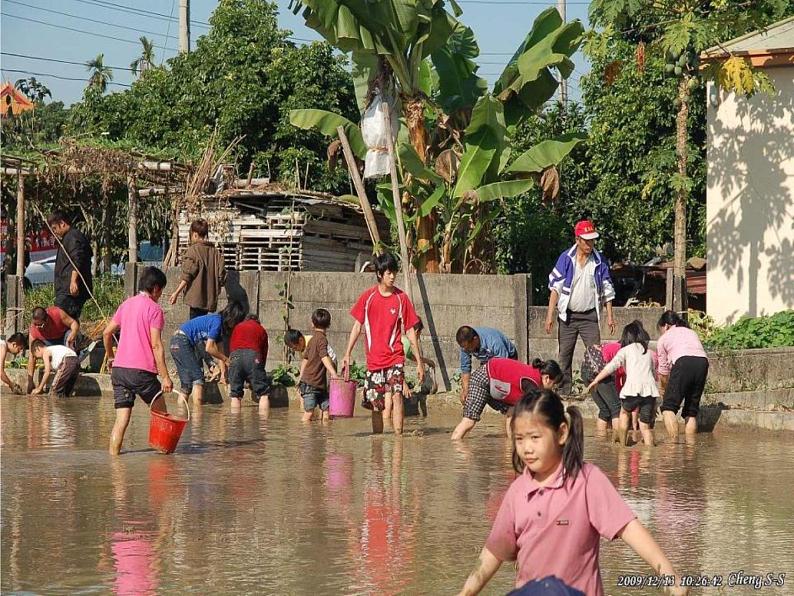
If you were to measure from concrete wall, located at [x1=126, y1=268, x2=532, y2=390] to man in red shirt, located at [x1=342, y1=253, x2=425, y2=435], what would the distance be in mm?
3016

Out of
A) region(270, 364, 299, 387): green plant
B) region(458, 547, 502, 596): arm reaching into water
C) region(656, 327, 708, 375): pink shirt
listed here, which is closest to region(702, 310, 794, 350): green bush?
region(656, 327, 708, 375): pink shirt

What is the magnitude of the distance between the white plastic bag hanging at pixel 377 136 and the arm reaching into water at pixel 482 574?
12103 millimetres

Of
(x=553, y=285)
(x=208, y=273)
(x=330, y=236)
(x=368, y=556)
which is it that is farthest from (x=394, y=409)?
(x=330, y=236)

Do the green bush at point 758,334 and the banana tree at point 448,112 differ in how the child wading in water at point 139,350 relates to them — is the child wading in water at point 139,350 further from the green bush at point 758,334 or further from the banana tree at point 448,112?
the green bush at point 758,334

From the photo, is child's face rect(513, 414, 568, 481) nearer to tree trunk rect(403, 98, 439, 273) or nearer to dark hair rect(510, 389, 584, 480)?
dark hair rect(510, 389, 584, 480)

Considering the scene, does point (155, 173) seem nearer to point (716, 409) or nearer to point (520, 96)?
point (520, 96)

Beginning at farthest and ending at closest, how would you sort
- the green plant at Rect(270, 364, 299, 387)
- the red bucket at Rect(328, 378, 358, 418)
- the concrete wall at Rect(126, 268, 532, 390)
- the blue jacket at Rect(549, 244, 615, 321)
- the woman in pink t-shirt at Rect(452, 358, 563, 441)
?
the green plant at Rect(270, 364, 299, 387)
the concrete wall at Rect(126, 268, 532, 390)
the blue jacket at Rect(549, 244, 615, 321)
the red bucket at Rect(328, 378, 358, 418)
the woman in pink t-shirt at Rect(452, 358, 563, 441)

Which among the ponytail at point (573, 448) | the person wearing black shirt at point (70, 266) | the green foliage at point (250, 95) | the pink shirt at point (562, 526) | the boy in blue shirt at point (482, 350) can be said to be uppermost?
the green foliage at point (250, 95)

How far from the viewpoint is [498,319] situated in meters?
15.3

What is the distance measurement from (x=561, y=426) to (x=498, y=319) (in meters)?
10.8

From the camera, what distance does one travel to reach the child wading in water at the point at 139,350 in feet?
34.8

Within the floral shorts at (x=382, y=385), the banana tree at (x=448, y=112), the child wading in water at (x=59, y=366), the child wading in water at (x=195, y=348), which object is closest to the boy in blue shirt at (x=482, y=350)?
the floral shorts at (x=382, y=385)

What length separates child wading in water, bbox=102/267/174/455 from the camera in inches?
418

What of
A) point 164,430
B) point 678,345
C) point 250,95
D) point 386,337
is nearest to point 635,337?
point 678,345
